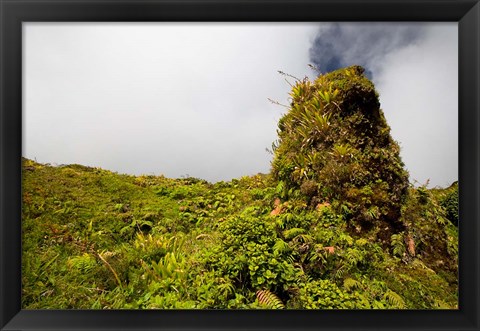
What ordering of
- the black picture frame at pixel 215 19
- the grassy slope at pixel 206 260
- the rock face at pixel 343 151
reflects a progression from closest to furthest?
1. the black picture frame at pixel 215 19
2. the grassy slope at pixel 206 260
3. the rock face at pixel 343 151

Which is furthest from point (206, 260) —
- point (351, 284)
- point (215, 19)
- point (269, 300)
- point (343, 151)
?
point (215, 19)

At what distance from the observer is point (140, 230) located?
3119 mm

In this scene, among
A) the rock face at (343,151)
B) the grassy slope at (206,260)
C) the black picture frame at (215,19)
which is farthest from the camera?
the rock face at (343,151)

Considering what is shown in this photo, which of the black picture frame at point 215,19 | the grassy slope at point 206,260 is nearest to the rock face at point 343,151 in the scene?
the grassy slope at point 206,260

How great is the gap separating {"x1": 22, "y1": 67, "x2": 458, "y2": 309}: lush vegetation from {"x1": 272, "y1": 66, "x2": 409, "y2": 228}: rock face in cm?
1

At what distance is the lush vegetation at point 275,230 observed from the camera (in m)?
2.36

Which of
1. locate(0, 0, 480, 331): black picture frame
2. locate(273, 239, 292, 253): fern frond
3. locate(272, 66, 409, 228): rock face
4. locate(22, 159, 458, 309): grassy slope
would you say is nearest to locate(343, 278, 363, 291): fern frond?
locate(22, 159, 458, 309): grassy slope

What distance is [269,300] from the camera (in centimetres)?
221

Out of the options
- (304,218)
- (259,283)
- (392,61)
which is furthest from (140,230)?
(392,61)

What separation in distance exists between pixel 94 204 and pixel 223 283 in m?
2.05

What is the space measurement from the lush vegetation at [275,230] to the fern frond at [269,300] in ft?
0.04

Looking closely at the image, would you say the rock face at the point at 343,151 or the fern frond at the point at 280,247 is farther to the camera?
the rock face at the point at 343,151

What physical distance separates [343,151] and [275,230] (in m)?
1.31

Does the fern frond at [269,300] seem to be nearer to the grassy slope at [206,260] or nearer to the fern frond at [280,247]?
the grassy slope at [206,260]
